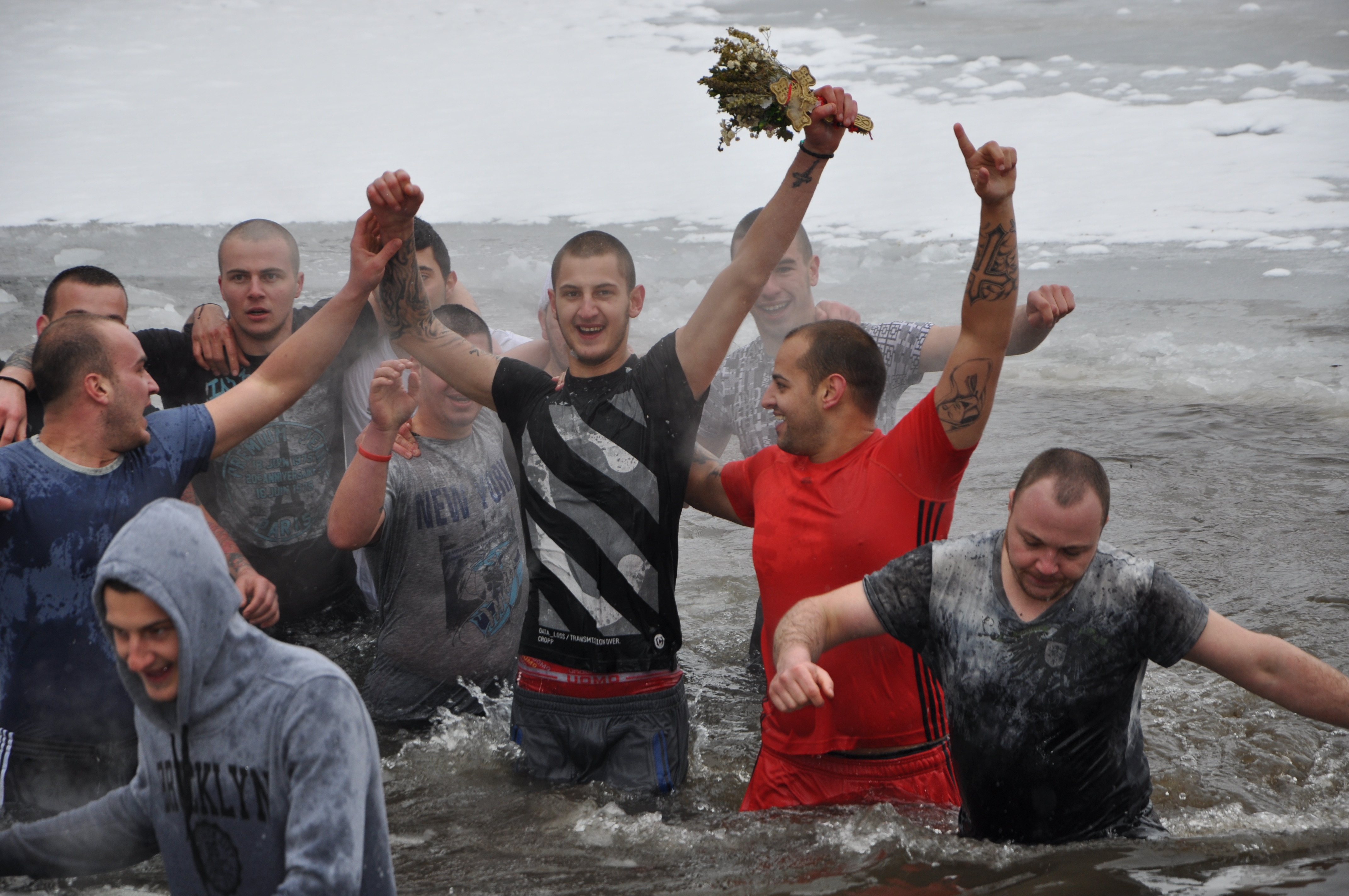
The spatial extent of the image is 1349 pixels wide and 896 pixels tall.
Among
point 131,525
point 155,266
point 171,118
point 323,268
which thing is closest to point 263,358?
point 131,525

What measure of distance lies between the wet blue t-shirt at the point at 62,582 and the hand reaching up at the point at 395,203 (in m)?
0.86

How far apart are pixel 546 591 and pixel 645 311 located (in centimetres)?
670

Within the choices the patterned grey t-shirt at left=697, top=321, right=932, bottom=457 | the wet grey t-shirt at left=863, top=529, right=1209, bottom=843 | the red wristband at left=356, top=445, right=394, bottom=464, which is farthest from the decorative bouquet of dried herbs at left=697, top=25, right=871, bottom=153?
the red wristband at left=356, top=445, right=394, bottom=464

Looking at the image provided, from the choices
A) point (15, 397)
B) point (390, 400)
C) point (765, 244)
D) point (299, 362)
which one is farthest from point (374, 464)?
point (765, 244)

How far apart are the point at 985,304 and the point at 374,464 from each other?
1840 millimetres

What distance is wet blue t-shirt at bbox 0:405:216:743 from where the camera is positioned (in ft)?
9.84

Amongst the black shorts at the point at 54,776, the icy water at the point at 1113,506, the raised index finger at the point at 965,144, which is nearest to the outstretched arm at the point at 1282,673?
the icy water at the point at 1113,506

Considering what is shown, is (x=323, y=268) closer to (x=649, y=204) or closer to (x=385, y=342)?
(x=649, y=204)

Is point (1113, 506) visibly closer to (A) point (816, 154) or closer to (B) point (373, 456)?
(A) point (816, 154)

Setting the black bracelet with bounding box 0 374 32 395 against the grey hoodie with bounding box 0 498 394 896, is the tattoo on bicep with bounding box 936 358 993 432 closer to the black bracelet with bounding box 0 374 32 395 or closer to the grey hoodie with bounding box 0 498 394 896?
the grey hoodie with bounding box 0 498 394 896

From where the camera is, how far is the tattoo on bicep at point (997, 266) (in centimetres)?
303

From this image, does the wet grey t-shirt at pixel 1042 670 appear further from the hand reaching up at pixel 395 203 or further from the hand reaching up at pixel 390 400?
the hand reaching up at pixel 395 203

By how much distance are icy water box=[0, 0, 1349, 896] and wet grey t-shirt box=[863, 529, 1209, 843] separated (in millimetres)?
131

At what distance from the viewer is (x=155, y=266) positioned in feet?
37.3
